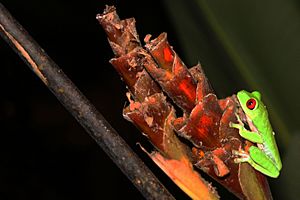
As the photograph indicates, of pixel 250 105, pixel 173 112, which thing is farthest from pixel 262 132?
pixel 173 112

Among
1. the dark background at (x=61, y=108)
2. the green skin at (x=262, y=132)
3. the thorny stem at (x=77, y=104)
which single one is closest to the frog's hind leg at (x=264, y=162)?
the green skin at (x=262, y=132)

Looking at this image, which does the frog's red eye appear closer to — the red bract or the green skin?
the green skin

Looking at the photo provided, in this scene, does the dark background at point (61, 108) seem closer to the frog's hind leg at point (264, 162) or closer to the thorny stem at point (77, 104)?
the frog's hind leg at point (264, 162)

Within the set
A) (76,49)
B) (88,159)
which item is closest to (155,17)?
(76,49)

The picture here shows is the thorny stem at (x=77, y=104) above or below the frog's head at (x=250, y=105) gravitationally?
above

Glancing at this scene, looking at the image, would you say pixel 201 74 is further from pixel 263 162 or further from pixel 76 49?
pixel 76 49

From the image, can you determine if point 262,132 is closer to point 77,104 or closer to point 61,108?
point 77,104
